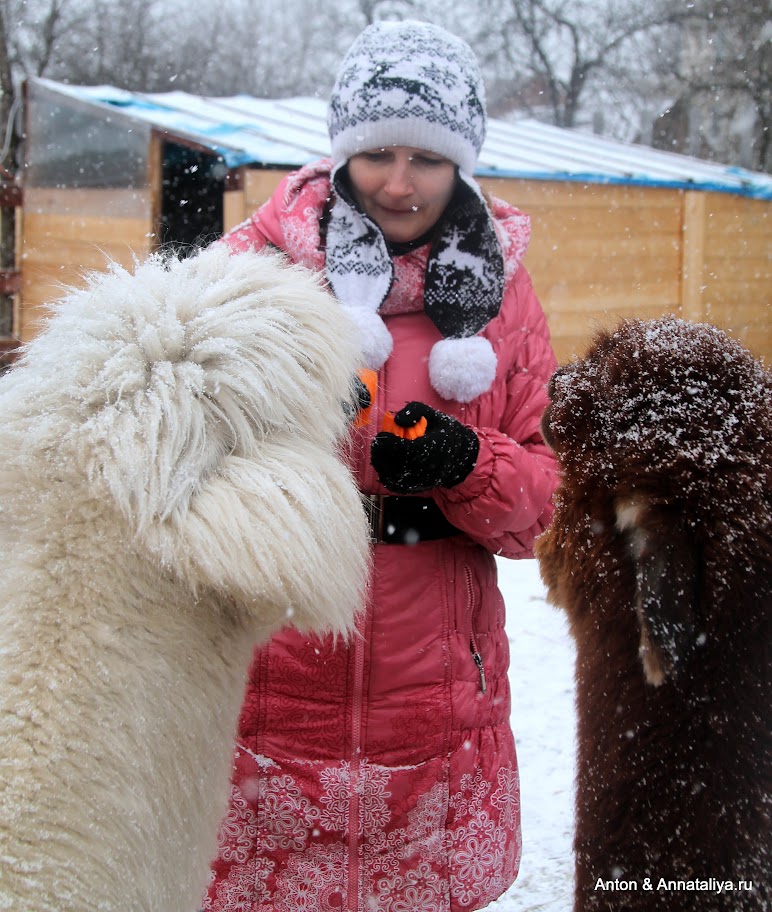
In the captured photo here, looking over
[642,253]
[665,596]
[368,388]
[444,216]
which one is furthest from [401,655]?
[642,253]

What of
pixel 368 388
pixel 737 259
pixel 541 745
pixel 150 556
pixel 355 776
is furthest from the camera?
pixel 737 259

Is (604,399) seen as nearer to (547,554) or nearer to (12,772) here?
(547,554)

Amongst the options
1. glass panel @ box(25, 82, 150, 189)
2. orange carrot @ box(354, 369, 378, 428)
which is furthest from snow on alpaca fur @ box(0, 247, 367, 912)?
glass panel @ box(25, 82, 150, 189)

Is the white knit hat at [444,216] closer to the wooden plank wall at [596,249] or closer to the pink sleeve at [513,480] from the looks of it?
the pink sleeve at [513,480]

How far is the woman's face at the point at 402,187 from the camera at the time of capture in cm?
168

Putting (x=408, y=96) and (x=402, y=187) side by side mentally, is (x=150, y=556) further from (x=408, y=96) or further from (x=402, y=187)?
(x=408, y=96)

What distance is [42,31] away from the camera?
18375mm

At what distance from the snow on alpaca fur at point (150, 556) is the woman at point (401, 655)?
17.5 inches

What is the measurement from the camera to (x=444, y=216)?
1.75m

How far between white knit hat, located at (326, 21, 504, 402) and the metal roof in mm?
5018

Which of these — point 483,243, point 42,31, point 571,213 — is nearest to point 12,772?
point 483,243

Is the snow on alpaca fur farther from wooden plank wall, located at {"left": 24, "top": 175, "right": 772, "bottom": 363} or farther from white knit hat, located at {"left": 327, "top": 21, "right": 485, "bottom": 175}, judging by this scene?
wooden plank wall, located at {"left": 24, "top": 175, "right": 772, "bottom": 363}

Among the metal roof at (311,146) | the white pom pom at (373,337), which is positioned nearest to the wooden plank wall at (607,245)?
the metal roof at (311,146)

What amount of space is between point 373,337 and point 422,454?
268 mm
